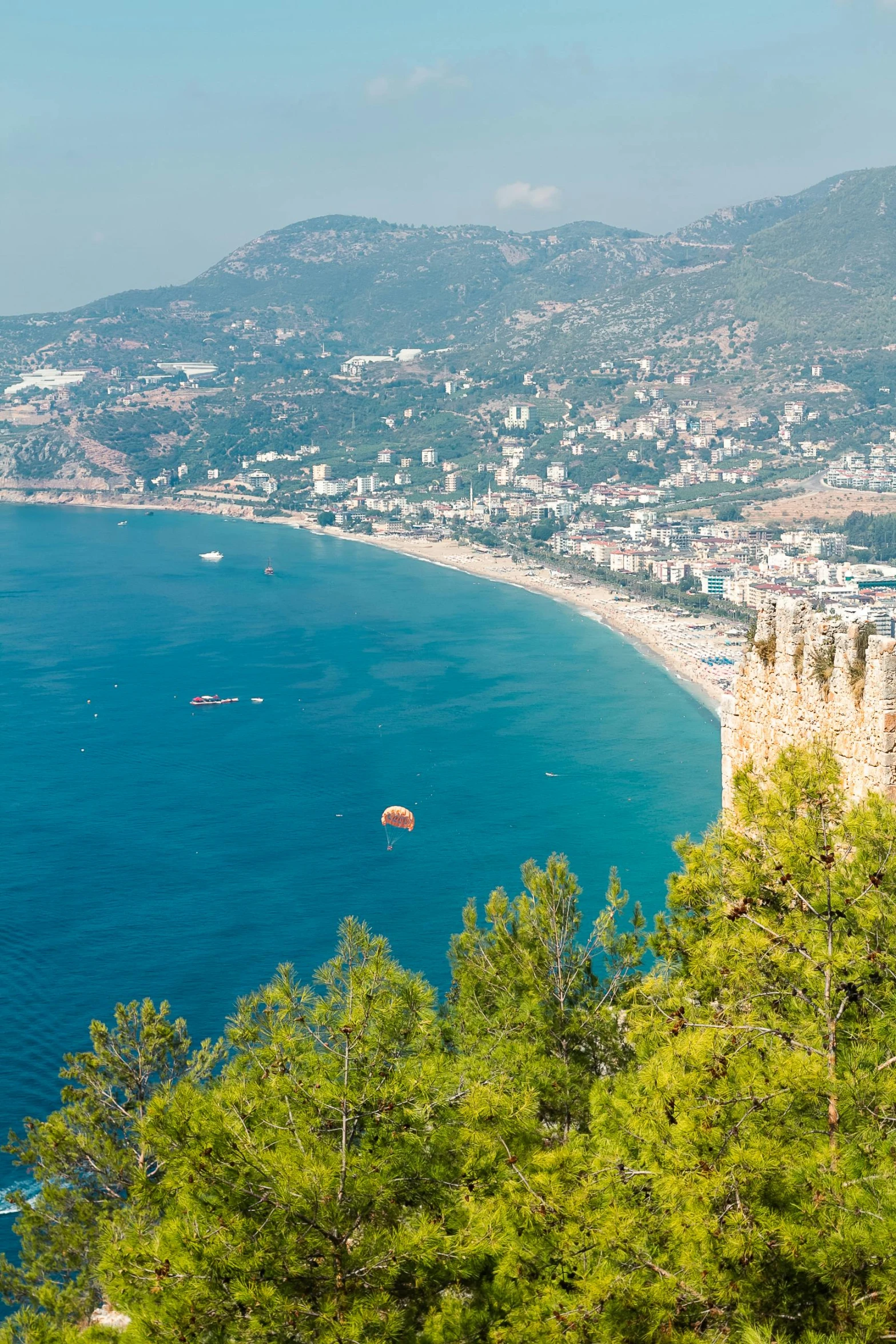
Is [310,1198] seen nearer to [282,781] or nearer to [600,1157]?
[600,1157]

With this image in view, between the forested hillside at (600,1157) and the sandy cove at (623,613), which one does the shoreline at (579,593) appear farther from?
the forested hillside at (600,1157)

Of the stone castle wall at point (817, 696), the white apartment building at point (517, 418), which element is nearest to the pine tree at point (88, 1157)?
the stone castle wall at point (817, 696)

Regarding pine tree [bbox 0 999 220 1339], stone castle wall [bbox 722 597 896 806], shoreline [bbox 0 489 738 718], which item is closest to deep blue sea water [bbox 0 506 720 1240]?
shoreline [bbox 0 489 738 718]

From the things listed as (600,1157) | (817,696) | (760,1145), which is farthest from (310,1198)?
(817,696)

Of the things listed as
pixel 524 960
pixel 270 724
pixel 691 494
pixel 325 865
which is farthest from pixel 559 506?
pixel 524 960

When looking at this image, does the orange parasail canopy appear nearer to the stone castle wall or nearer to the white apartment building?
the stone castle wall
